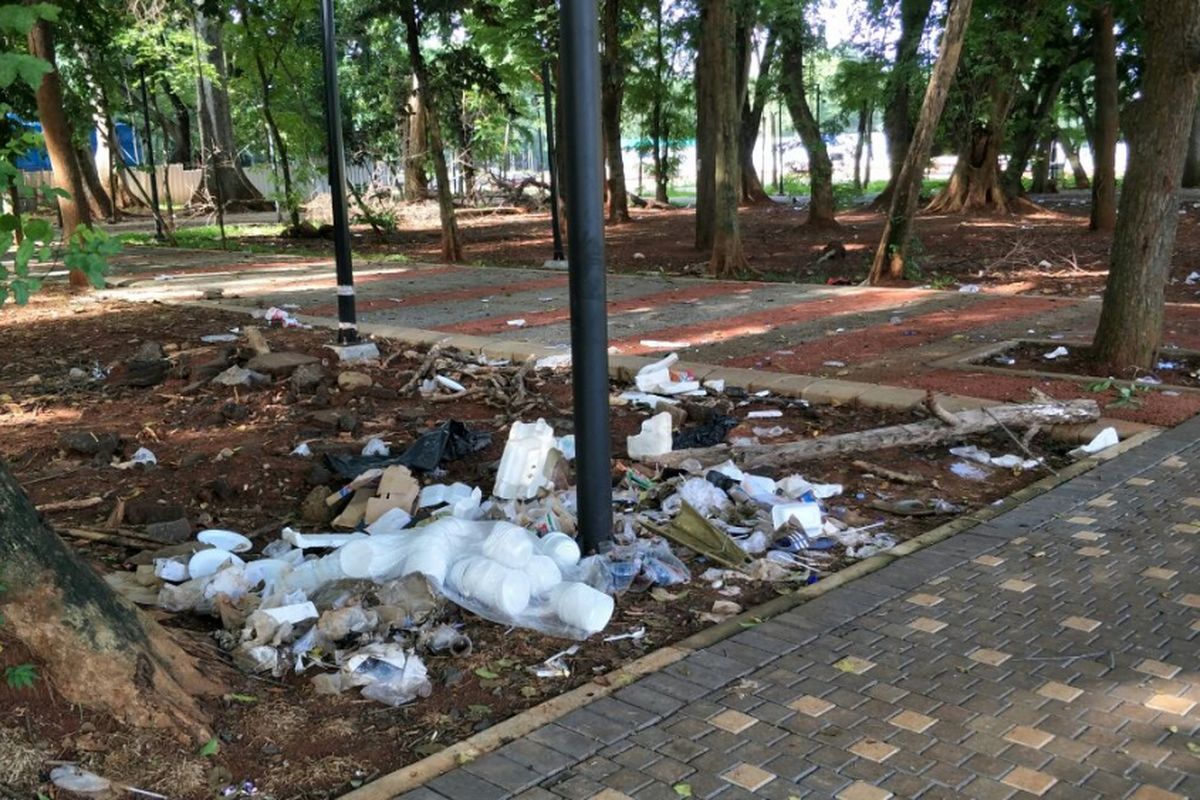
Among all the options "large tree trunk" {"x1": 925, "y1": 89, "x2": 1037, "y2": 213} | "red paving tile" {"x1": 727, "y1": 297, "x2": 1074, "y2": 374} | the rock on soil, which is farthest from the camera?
"large tree trunk" {"x1": 925, "y1": 89, "x2": 1037, "y2": 213}

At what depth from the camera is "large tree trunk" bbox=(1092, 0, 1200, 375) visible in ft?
23.9

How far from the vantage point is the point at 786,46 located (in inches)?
885

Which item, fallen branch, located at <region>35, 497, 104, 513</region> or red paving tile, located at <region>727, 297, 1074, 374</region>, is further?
red paving tile, located at <region>727, 297, 1074, 374</region>

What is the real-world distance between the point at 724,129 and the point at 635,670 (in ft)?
40.3

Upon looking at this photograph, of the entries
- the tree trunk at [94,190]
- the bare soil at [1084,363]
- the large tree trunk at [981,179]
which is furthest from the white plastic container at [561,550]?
the tree trunk at [94,190]

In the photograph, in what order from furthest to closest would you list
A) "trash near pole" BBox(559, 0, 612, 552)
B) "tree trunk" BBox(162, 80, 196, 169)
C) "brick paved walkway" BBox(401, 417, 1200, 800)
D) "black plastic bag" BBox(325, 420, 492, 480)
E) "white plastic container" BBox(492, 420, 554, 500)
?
"tree trunk" BBox(162, 80, 196, 169), "black plastic bag" BBox(325, 420, 492, 480), "white plastic container" BBox(492, 420, 554, 500), "trash near pole" BBox(559, 0, 612, 552), "brick paved walkway" BBox(401, 417, 1200, 800)

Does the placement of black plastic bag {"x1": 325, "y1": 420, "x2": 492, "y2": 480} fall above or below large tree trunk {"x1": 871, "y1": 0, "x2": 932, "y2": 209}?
below

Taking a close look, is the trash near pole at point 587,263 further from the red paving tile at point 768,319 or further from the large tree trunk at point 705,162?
the large tree trunk at point 705,162

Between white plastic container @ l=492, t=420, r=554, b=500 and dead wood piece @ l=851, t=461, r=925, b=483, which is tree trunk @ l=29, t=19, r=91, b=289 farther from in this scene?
dead wood piece @ l=851, t=461, r=925, b=483

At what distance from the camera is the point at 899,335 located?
10000 millimetres

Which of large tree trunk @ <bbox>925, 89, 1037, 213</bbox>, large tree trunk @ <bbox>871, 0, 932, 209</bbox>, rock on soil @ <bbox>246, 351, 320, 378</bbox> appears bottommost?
rock on soil @ <bbox>246, 351, 320, 378</bbox>

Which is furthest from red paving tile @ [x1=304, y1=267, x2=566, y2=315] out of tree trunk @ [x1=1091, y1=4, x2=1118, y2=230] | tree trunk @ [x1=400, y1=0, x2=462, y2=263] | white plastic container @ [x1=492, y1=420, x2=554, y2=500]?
tree trunk @ [x1=1091, y1=4, x2=1118, y2=230]

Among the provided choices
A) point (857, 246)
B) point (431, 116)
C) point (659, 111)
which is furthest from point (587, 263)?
point (659, 111)

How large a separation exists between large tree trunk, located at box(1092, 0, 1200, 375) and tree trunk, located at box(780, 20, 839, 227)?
13.2 meters
